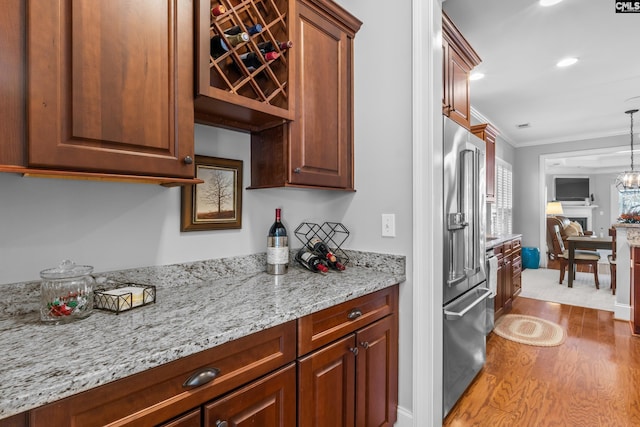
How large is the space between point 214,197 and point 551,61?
3630 millimetres

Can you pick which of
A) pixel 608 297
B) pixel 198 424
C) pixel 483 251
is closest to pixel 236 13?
pixel 198 424

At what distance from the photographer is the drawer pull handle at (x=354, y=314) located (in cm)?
147

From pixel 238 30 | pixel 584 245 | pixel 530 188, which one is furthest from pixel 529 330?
pixel 530 188

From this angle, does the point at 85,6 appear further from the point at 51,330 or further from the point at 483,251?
the point at 483,251

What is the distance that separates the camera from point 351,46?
1.98 meters

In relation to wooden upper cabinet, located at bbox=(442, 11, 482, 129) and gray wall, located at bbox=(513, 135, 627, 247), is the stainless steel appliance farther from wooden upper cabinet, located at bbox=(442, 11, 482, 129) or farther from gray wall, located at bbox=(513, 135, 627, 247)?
gray wall, located at bbox=(513, 135, 627, 247)

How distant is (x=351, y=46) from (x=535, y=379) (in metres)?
2.64

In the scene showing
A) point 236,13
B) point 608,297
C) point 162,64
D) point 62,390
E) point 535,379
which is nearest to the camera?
point 62,390

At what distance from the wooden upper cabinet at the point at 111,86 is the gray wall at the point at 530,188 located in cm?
742

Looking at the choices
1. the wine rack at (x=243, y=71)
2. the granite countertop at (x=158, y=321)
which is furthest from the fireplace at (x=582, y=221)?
the wine rack at (x=243, y=71)

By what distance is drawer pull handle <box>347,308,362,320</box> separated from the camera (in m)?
1.47

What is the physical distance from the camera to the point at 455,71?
7.73 ft

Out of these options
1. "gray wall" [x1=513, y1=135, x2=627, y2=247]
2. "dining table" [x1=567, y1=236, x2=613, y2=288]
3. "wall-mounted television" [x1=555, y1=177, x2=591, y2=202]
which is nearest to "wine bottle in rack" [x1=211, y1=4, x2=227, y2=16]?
"dining table" [x1=567, y1=236, x2=613, y2=288]

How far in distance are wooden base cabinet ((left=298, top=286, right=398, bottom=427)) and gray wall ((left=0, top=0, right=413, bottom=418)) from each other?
0.42 ft
